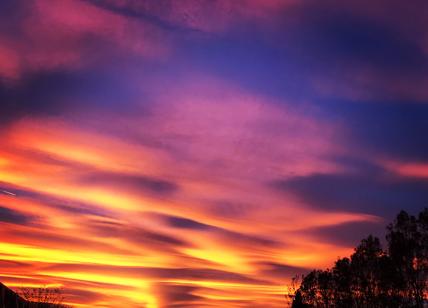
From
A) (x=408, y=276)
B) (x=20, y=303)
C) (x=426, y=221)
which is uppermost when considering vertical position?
(x=426, y=221)

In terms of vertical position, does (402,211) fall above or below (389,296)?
above

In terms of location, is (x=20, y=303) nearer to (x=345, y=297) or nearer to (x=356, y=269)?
(x=356, y=269)

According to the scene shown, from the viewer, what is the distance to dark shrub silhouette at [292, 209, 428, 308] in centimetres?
6819

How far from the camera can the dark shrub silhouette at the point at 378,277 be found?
224 feet

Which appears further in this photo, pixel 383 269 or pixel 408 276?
pixel 383 269

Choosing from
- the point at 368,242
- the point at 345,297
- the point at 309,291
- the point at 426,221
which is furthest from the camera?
the point at 309,291

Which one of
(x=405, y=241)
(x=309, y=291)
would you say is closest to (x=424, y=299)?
(x=405, y=241)

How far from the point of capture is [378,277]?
263 ft

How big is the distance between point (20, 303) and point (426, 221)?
46.4m

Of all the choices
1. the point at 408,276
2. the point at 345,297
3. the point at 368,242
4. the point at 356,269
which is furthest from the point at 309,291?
the point at 408,276

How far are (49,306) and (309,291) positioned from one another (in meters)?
67.6

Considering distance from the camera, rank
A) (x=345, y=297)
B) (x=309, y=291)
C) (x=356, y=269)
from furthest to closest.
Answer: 1. (x=309, y=291)
2. (x=345, y=297)
3. (x=356, y=269)

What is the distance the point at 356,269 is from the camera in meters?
88.1

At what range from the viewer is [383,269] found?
248 feet
